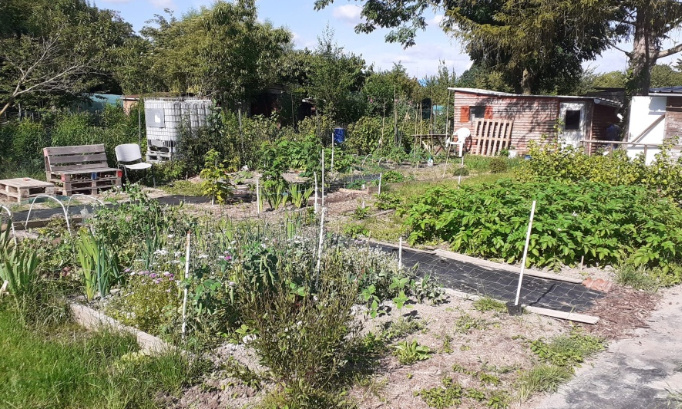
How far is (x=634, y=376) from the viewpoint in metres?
3.89

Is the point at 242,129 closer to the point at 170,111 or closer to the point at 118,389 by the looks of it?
the point at 170,111

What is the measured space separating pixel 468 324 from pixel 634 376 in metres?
1.26

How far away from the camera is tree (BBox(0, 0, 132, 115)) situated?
14.1m

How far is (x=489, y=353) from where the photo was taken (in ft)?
13.6

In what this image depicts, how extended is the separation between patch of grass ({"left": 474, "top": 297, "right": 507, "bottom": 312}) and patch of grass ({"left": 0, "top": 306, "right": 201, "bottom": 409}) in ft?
8.82

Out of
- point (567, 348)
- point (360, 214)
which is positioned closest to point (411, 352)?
point (567, 348)

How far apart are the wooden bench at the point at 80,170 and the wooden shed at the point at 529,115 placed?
13.1 m

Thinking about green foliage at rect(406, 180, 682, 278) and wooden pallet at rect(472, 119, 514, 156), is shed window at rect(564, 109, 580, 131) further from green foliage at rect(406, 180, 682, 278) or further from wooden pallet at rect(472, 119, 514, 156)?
green foliage at rect(406, 180, 682, 278)

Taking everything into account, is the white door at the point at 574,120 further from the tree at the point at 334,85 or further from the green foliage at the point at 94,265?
the green foliage at the point at 94,265

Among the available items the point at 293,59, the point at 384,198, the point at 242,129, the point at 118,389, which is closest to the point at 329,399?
the point at 118,389

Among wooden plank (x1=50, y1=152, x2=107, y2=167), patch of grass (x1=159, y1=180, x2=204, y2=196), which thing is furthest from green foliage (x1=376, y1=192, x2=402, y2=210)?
wooden plank (x1=50, y1=152, x2=107, y2=167)

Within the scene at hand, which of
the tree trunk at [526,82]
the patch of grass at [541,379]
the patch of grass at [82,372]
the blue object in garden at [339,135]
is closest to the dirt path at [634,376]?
the patch of grass at [541,379]

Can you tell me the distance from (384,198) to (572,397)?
19.3 feet

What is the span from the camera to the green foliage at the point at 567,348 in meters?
4.07
